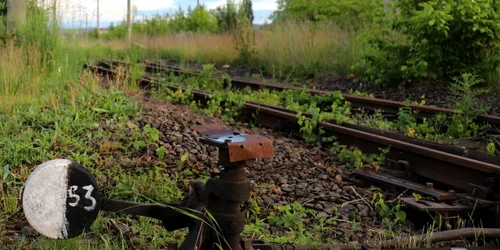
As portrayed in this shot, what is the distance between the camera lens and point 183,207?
299cm

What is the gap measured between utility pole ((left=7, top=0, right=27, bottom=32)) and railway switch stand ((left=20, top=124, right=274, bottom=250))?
24.6ft

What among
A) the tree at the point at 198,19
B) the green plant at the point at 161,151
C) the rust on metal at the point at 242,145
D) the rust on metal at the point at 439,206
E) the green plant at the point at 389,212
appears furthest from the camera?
the tree at the point at 198,19

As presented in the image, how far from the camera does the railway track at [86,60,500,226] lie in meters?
4.13

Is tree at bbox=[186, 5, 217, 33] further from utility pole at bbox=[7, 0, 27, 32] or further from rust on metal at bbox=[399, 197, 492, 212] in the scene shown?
rust on metal at bbox=[399, 197, 492, 212]

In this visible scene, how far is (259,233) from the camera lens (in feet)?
12.2

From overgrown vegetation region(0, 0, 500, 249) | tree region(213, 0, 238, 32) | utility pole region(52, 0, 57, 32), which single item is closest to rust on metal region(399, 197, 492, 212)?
overgrown vegetation region(0, 0, 500, 249)

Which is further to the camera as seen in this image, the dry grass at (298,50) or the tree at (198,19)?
the tree at (198,19)

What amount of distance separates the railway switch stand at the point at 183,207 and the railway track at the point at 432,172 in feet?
5.59

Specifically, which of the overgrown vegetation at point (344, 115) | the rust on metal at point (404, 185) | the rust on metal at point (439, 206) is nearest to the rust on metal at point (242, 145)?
the rust on metal at point (439, 206)

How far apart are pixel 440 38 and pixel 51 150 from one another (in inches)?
298

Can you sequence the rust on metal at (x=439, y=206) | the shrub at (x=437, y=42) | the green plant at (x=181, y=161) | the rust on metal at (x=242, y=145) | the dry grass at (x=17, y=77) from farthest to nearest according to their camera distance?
the shrub at (x=437, y=42) < the dry grass at (x=17, y=77) < the green plant at (x=181, y=161) < the rust on metal at (x=439, y=206) < the rust on metal at (x=242, y=145)

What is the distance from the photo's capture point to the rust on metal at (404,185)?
421 cm

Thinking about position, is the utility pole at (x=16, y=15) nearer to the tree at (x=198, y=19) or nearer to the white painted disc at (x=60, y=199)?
the white painted disc at (x=60, y=199)

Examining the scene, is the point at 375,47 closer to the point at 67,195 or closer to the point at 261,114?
the point at 261,114
